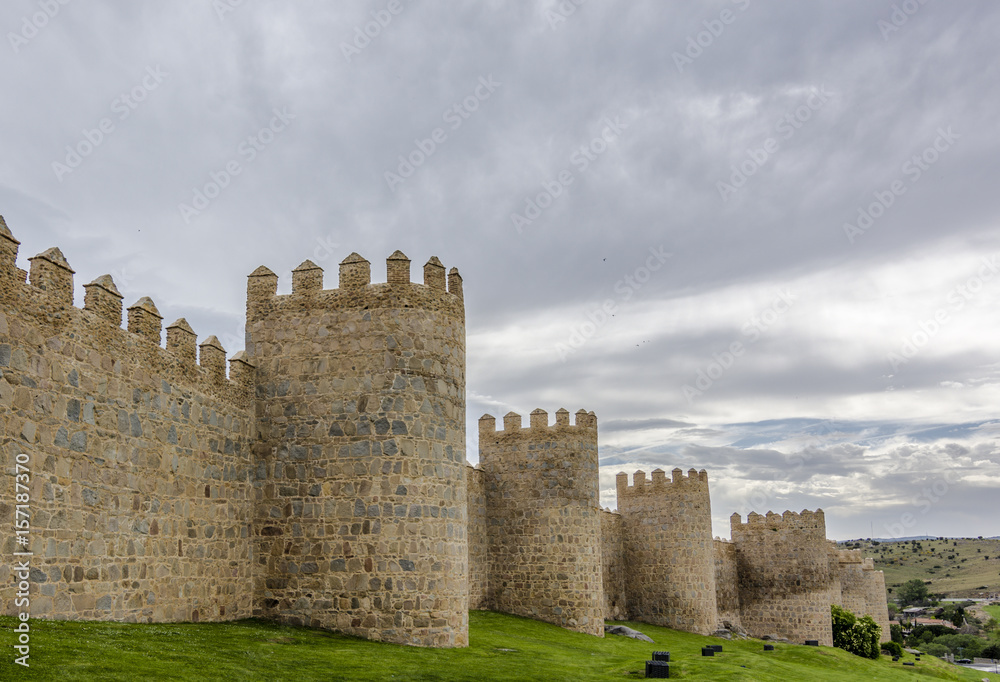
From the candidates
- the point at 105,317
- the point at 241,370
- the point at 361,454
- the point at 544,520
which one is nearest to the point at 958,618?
the point at 544,520

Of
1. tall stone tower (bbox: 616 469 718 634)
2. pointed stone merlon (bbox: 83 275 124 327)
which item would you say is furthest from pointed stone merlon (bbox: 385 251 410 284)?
tall stone tower (bbox: 616 469 718 634)

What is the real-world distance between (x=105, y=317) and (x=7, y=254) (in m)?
1.75

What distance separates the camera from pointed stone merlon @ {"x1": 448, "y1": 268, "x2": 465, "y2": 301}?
1645 centimetres

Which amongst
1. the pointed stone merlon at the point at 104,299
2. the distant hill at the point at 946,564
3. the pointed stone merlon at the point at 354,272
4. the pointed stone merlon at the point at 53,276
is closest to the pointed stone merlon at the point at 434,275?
the pointed stone merlon at the point at 354,272

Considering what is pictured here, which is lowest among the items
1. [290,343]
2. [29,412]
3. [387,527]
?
[387,527]

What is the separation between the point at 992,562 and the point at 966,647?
220 ft

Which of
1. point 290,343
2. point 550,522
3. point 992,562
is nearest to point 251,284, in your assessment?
point 290,343

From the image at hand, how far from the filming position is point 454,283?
1655 centimetres

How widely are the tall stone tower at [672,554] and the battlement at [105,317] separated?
22221mm

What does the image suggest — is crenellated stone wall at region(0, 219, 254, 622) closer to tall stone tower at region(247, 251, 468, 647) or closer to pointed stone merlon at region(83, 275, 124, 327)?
pointed stone merlon at region(83, 275, 124, 327)

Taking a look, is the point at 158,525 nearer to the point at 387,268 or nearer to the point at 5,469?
the point at 5,469

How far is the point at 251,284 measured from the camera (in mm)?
16219

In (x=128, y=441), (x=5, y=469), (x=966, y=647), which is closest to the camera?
(x=5, y=469)

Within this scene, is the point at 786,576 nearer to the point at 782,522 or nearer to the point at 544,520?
the point at 782,522
